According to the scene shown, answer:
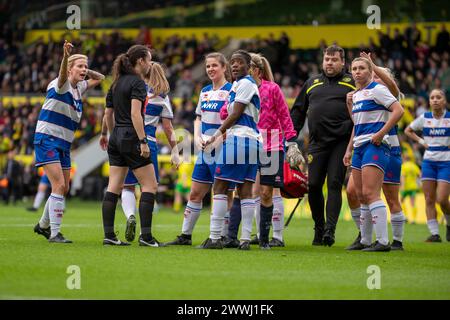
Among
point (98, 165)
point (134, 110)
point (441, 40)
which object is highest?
point (441, 40)

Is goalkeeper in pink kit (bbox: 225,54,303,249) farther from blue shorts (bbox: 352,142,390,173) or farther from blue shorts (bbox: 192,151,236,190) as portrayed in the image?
blue shorts (bbox: 352,142,390,173)

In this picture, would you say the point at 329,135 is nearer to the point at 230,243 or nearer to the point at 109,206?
the point at 230,243

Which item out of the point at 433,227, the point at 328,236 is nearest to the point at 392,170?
the point at 328,236

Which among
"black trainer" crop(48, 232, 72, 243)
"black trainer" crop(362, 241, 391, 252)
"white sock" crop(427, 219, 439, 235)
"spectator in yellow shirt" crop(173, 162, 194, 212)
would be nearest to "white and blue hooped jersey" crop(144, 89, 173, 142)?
"black trainer" crop(48, 232, 72, 243)

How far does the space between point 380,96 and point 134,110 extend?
288 centimetres

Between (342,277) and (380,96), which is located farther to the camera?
(380,96)

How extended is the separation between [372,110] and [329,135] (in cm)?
125

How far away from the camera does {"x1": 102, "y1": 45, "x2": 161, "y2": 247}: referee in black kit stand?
35.6ft

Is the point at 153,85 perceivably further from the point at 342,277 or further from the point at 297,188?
the point at 342,277

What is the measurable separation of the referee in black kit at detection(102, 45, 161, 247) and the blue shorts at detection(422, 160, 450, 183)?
18.1 feet

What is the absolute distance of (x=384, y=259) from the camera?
405 inches

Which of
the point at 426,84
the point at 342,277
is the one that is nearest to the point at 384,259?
the point at 342,277

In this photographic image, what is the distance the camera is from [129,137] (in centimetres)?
1092

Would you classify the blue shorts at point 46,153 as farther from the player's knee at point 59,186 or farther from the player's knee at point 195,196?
the player's knee at point 195,196
